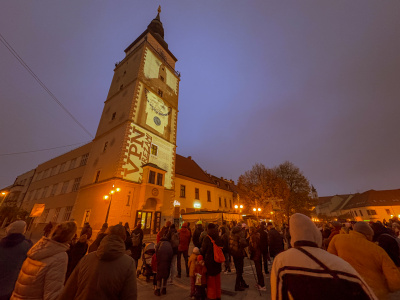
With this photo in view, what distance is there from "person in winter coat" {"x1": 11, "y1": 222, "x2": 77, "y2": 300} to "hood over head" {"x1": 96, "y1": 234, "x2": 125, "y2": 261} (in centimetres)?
84

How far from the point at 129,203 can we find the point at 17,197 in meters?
38.2

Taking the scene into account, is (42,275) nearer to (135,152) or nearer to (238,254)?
(238,254)

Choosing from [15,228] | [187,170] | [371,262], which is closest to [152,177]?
A: [187,170]

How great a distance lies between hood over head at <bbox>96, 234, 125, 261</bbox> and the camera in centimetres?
201

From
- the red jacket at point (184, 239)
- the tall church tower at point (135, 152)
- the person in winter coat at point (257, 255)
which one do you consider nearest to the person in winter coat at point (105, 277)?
the person in winter coat at point (257, 255)

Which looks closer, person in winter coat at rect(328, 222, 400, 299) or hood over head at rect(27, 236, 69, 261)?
hood over head at rect(27, 236, 69, 261)

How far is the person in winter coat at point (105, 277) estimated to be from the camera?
1919mm

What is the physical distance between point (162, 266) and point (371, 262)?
16.3 ft

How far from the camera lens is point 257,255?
6.14m

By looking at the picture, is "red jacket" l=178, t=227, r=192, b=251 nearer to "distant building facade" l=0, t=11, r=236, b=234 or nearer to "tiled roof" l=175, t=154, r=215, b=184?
"distant building facade" l=0, t=11, r=236, b=234

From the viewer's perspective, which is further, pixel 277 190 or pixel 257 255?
pixel 277 190

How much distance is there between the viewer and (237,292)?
213 inches

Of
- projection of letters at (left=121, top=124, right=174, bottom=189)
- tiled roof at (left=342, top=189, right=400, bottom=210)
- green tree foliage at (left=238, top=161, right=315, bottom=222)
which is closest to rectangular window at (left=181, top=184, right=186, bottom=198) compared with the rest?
projection of letters at (left=121, top=124, right=174, bottom=189)

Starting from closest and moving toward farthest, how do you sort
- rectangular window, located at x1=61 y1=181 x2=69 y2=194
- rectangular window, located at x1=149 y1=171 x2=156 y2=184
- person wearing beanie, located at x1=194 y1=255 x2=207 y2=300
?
person wearing beanie, located at x1=194 y1=255 x2=207 y2=300 < rectangular window, located at x1=149 y1=171 x2=156 y2=184 < rectangular window, located at x1=61 y1=181 x2=69 y2=194
